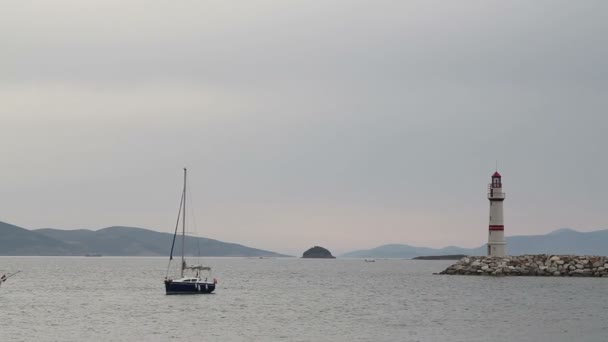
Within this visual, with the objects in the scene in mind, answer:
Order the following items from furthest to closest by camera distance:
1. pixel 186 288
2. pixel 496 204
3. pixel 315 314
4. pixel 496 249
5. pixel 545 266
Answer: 1. pixel 545 266
2. pixel 496 249
3. pixel 496 204
4. pixel 186 288
5. pixel 315 314

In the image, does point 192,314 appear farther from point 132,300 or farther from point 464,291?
point 464,291

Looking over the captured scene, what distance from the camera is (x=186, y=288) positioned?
9275 centimetres

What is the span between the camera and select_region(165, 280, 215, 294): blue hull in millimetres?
91750

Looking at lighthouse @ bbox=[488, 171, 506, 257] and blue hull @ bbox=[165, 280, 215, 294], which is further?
lighthouse @ bbox=[488, 171, 506, 257]

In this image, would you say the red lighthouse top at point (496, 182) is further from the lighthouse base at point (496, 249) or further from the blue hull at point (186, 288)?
the blue hull at point (186, 288)

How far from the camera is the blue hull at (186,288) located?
301ft

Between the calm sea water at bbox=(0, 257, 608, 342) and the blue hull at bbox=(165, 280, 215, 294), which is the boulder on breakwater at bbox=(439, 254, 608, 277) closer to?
the calm sea water at bbox=(0, 257, 608, 342)

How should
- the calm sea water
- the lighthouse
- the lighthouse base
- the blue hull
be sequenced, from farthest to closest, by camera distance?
1. the lighthouse base
2. the lighthouse
3. the blue hull
4. the calm sea water

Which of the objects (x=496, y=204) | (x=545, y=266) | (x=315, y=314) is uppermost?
(x=496, y=204)

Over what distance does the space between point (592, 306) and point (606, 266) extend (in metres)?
46.4

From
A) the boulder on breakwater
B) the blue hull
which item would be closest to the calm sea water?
the blue hull

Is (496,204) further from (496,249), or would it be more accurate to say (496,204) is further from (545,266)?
(545,266)

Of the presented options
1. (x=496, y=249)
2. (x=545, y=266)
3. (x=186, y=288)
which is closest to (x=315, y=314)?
(x=186, y=288)

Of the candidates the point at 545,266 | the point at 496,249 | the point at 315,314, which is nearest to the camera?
the point at 315,314
